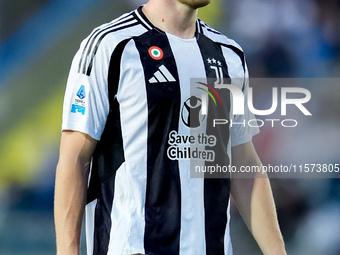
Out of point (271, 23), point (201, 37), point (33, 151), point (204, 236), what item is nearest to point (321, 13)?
point (271, 23)

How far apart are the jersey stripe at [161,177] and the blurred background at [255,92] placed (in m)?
1.98

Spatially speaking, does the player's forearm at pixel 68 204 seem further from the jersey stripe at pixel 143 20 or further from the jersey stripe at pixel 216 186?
the jersey stripe at pixel 143 20

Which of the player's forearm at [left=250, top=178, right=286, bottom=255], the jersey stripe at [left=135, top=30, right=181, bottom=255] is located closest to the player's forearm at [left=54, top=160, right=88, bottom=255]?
the jersey stripe at [left=135, top=30, right=181, bottom=255]

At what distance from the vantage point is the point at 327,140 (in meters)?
3.89

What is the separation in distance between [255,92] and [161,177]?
7.80 ft

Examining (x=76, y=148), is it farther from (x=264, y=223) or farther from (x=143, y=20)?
(x=264, y=223)

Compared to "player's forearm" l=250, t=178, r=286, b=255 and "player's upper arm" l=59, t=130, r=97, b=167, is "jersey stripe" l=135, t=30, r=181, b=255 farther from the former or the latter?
"player's forearm" l=250, t=178, r=286, b=255

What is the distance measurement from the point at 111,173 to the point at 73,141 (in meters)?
0.13

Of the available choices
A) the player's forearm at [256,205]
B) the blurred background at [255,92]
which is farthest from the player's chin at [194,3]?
the blurred background at [255,92]

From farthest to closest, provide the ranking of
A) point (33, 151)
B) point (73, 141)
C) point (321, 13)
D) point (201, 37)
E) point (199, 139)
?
1. point (321, 13)
2. point (33, 151)
3. point (201, 37)
4. point (199, 139)
5. point (73, 141)

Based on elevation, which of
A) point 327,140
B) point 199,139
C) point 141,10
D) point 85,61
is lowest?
point 327,140

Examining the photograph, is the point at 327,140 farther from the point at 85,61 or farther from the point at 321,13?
the point at 85,61

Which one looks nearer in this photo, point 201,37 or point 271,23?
point 201,37

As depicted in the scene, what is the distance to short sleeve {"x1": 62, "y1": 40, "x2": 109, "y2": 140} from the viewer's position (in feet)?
5.41
